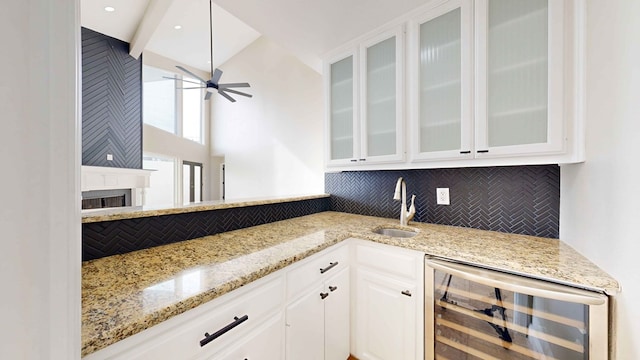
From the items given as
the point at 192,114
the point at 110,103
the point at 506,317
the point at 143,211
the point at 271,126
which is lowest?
the point at 506,317

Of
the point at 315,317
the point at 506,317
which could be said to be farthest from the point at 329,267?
the point at 506,317

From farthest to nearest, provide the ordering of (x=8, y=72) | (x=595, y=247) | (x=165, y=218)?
(x=165, y=218)
(x=595, y=247)
(x=8, y=72)

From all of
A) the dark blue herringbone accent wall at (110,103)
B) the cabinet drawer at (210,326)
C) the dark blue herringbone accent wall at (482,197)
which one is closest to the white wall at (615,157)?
the dark blue herringbone accent wall at (482,197)

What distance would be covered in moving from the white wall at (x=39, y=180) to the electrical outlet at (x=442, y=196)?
202 centimetres

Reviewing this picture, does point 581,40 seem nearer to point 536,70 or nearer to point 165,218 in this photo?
point 536,70

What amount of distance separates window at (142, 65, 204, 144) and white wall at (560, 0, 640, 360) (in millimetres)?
6213

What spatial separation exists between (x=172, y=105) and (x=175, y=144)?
1.08 metres

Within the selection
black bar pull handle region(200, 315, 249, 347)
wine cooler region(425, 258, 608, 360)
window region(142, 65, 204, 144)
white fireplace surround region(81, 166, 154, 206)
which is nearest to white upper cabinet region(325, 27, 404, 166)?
wine cooler region(425, 258, 608, 360)

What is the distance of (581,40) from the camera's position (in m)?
1.15

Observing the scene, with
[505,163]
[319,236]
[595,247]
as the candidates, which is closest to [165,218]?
[319,236]

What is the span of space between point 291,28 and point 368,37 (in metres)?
0.62

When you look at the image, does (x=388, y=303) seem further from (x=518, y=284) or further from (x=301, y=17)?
(x=301, y=17)

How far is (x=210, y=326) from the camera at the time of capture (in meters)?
0.84

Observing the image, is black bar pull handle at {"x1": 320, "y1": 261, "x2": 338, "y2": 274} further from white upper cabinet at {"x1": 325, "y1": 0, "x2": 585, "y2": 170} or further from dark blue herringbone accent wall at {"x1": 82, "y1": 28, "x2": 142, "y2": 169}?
dark blue herringbone accent wall at {"x1": 82, "y1": 28, "x2": 142, "y2": 169}
